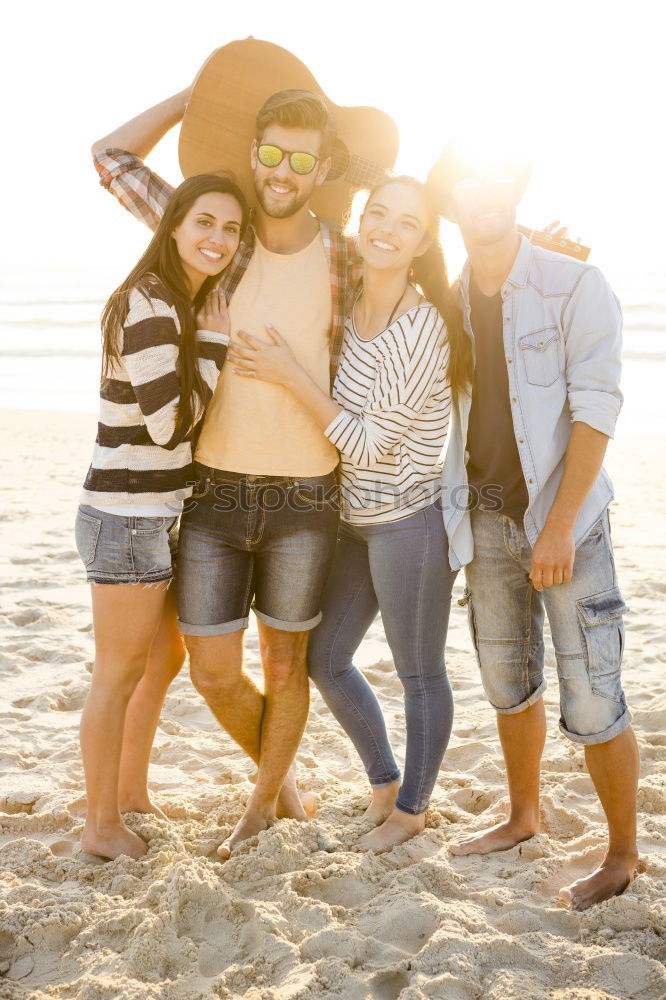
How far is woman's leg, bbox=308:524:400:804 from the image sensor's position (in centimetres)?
322

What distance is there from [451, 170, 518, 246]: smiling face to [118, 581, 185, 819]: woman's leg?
1.63m

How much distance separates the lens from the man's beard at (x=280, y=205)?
298 centimetres

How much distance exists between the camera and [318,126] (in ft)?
9.89

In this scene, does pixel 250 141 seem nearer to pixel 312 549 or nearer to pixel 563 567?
pixel 312 549

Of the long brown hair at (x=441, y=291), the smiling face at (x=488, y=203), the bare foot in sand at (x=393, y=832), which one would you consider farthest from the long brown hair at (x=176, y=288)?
the bare foot in sand at (x=393, y=832)

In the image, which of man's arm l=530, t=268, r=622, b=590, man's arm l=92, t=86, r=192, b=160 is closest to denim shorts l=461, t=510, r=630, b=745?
man's arm l=530, t=268, r=622, b=590

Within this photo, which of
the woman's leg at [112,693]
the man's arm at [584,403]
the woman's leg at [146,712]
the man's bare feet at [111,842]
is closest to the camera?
the man's arm at [584,403]

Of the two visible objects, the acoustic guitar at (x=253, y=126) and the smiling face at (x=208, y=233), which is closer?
the smiling face at (x=208, y=233)

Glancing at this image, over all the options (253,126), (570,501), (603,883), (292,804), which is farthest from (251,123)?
(603,883)

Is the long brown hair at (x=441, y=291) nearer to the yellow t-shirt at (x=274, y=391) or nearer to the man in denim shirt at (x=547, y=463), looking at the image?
the man in denim shirt at (x=547, y=463)

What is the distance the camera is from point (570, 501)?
272 cm

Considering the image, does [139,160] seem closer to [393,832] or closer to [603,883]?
[393,832]

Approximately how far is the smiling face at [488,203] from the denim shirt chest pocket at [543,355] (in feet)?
1.06

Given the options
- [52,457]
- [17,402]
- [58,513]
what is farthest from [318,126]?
[17,402]
